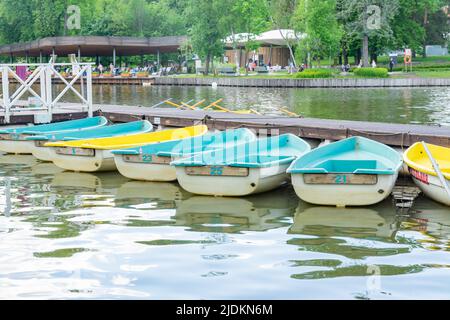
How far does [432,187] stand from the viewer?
12758 mm

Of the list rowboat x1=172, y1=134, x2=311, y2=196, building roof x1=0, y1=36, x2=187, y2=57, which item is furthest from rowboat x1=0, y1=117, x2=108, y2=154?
building roof x1=0, y1=36, x2=187, y2=57

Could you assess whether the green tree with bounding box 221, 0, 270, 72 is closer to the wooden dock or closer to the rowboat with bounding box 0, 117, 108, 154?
the wooden dock

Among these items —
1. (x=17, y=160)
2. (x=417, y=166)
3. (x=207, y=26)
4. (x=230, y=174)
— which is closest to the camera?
(x=417, y=166)

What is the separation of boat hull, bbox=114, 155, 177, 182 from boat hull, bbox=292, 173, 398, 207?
334 centimetres

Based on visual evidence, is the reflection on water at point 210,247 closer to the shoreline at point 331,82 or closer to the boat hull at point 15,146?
the boat hull at point 15,146

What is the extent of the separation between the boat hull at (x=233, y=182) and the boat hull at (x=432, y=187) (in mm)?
2532

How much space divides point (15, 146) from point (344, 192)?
34.7 feet

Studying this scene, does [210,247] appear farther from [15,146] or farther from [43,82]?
[43,82]

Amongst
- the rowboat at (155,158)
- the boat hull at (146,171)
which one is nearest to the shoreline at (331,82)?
the rowboat at (155,158)

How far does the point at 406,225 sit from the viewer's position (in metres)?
11.8

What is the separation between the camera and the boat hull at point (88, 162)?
16.5m

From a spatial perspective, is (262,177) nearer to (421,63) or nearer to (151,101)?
(151,101)

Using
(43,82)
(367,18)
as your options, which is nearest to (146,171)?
(43,82)
